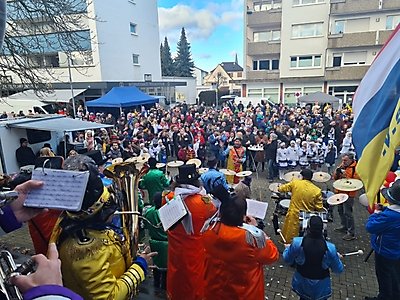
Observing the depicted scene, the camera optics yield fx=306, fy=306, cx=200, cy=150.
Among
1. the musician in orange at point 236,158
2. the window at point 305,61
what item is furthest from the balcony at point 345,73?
the musician in orange at point 236,158

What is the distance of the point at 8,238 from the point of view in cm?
728

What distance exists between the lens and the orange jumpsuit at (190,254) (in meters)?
3.63

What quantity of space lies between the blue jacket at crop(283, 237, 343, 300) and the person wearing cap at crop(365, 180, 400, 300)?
2.56 ft

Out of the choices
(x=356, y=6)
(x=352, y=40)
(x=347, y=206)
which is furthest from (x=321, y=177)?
(x=356, y=6)

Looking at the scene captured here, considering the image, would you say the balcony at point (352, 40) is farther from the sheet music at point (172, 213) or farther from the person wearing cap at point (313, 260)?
the sheet music at point (172, 213)

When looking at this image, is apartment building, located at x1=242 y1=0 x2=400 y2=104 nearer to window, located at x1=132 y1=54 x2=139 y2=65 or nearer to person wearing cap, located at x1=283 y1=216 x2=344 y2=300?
window, located at x1=132 y1=54 x2=139 y2=65

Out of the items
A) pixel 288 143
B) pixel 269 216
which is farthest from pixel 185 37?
pixel 269 216

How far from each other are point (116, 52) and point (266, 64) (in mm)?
16991

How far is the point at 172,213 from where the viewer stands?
344 centimetres

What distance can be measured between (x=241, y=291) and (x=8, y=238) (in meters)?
6.59

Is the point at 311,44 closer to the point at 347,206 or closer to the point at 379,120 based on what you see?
the point at 347,206

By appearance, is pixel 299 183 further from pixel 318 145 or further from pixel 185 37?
pixel 185 37

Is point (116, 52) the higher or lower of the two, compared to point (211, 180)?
higher

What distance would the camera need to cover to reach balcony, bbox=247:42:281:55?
33.1 metres
